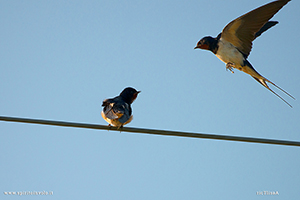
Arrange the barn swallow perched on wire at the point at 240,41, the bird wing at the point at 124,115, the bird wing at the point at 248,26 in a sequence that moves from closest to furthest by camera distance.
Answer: the bird wing at the point at 124,115 → the bird wing at the point at 248,26 → the barn swallow perched on wire at the point at 240,41

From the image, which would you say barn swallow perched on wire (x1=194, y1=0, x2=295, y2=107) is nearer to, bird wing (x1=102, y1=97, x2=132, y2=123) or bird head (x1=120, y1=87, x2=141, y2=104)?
bird head (x1=120, y1=87, x2=141, y2=104)

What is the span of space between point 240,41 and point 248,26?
328 millimetres

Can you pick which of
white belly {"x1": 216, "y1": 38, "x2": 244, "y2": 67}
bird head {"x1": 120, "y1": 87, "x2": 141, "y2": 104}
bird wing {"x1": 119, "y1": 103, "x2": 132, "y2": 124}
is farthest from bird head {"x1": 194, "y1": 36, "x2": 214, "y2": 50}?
bird wing {"x1": 119, "y1": 103, "x2": 132, "y2": 124}

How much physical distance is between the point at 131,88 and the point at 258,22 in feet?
8.13

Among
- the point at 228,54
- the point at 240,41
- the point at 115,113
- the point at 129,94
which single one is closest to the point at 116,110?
the point at 115,113

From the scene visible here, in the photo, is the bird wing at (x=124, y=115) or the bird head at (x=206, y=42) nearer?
the bird wing at (x=124, y=115)

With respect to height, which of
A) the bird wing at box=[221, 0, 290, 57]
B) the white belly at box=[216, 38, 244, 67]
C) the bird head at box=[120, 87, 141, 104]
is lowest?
the bird head at box=[120, 87, 141, 104]

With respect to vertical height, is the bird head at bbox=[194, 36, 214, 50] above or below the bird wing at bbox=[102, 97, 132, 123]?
above

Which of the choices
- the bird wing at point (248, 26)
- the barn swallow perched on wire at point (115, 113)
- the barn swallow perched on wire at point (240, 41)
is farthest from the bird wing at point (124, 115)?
the bird wing at point (248, 26)

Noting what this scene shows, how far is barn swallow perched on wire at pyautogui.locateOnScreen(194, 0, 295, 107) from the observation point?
7179mm

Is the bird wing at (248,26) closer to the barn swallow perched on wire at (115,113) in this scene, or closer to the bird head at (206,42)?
the bird head at (206,42)

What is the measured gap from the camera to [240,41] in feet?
25.0

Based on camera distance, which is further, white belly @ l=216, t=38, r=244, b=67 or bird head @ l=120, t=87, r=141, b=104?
white belly @ l=216, t=38, r=244, b=67

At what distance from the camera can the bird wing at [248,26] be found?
6930mm
